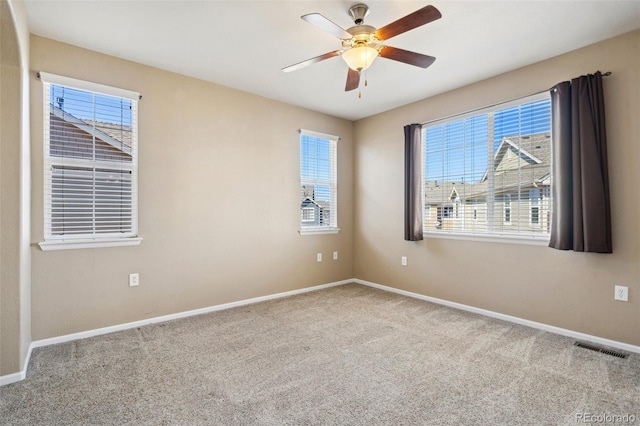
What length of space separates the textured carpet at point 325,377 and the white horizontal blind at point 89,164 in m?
1.04

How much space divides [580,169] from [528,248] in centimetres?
88

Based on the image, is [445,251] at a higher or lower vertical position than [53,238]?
lower

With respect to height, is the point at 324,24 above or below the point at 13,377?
above

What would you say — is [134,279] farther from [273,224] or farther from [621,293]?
[621,293]

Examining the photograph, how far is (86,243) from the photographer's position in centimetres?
294

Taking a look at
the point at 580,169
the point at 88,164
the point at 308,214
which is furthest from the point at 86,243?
the point at 580,169

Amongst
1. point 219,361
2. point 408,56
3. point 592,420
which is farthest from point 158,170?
point 592,420

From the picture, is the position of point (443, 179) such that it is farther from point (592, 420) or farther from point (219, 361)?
point (219, 361)

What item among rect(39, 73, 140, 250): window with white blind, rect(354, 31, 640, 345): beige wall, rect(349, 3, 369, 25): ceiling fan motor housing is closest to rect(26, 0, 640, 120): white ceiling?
rect(349, 3, 369, 25): ceiling fan motor housing

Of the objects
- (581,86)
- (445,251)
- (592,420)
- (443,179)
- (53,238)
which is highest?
(581,86)

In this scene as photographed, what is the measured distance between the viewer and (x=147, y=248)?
329 cm

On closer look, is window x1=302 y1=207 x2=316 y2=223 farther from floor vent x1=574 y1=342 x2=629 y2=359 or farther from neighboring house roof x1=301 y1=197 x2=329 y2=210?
floor vent x1=574 y1=342 x2=629 y2=359

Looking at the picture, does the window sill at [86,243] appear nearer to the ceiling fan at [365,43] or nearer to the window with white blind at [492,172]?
the ceiling fan at [365,43]

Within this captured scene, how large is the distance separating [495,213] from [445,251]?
743mm
